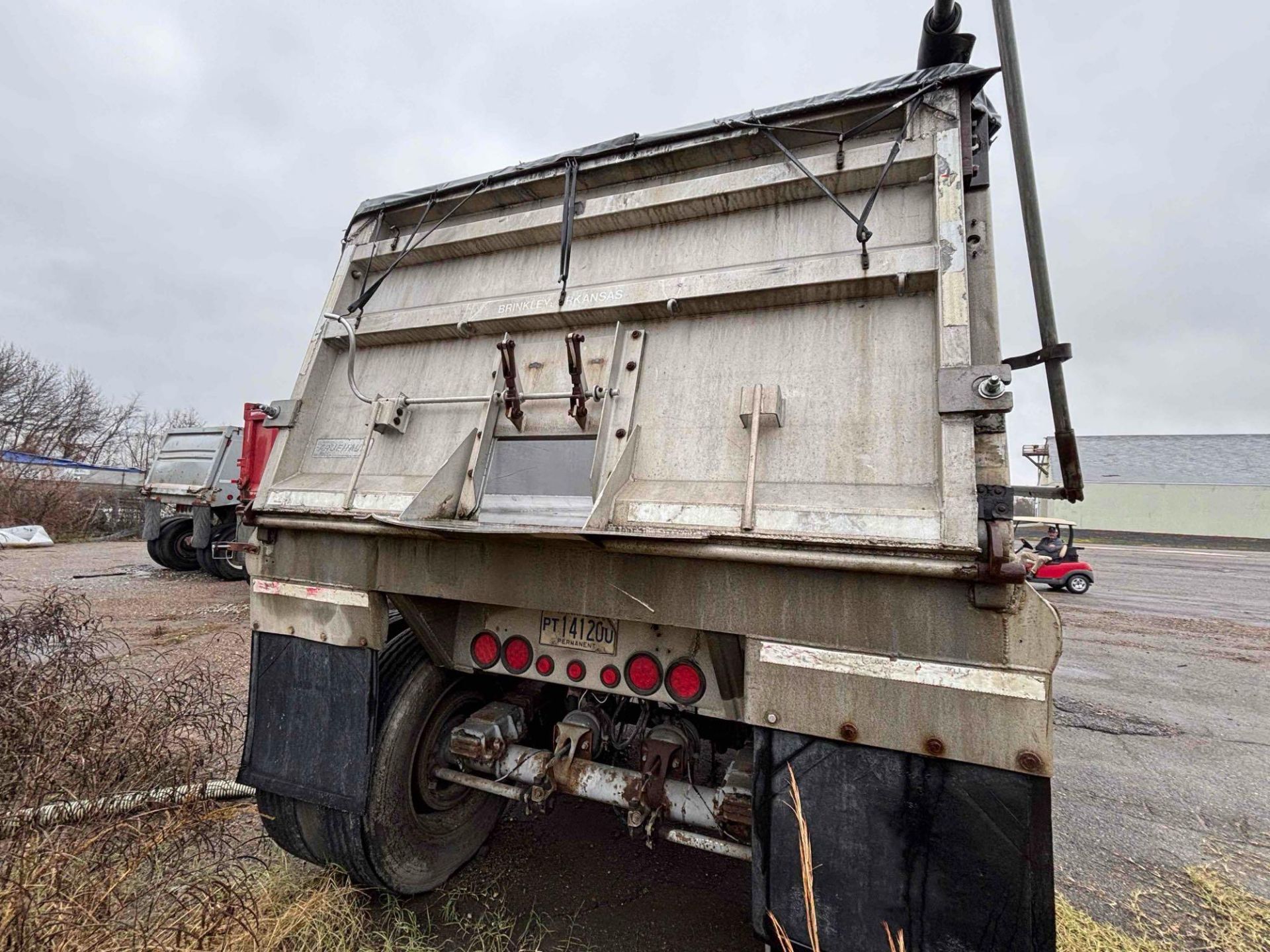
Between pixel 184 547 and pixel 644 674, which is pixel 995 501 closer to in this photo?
pixel 644 674

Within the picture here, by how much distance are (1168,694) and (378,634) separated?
259 inches

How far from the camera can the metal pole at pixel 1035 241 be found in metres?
1.52

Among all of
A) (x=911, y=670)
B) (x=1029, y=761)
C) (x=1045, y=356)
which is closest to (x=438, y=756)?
(x=911, y=670)

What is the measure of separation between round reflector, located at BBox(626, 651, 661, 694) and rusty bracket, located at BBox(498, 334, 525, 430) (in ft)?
2.97

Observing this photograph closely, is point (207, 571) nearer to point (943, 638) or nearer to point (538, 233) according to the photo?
point (538, 233)

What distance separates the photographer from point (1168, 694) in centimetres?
502

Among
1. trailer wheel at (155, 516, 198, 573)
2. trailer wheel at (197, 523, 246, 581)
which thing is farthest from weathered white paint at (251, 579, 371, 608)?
trailer wheel at (155, 516, 198, 573)

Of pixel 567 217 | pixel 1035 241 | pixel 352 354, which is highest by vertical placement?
pixel 567 217

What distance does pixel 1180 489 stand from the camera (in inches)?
1300

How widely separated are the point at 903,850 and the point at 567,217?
2.30 meters

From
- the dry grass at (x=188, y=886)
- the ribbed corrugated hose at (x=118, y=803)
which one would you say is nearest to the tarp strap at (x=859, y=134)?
the dry grass at (x=188, y=886)

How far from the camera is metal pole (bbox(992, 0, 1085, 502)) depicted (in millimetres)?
1516

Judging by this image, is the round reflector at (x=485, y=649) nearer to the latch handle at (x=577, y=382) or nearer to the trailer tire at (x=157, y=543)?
the latch handle at (x=577, y=382)

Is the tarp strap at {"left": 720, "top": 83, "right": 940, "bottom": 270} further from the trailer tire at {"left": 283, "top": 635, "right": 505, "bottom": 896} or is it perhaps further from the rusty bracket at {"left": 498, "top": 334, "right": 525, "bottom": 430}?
the trailer tire at {"left": 283, "top": 635, "right": 505, "bottom": 896}
